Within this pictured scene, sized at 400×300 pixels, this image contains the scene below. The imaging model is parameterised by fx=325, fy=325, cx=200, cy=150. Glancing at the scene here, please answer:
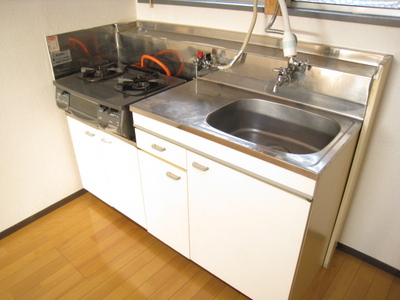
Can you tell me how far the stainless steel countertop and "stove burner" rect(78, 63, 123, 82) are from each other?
0.48 m

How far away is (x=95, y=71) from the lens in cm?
192

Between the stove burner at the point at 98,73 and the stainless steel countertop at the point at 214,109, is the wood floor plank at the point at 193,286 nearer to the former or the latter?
→ the stainless steel countertop at the point at 214,109

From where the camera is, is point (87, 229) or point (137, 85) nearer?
point (137, 85)

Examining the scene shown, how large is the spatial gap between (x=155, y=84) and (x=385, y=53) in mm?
1075

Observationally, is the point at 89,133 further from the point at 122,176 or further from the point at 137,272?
the point at 137,272

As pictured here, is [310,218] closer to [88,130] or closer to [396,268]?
[396,268]

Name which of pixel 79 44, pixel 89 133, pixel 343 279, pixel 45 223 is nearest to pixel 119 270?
pixel 45 223

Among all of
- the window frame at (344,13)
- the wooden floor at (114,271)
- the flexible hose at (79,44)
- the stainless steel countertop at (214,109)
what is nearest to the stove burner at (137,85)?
the stainless steel countertop at (214,109)

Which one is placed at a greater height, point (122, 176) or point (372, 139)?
point (372, 139)

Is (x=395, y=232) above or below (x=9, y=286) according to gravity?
above

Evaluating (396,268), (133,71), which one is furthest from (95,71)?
(396,268)

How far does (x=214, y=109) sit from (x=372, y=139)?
751 mm

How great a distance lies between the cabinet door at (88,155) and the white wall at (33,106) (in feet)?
0.31

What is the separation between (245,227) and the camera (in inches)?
52.9
